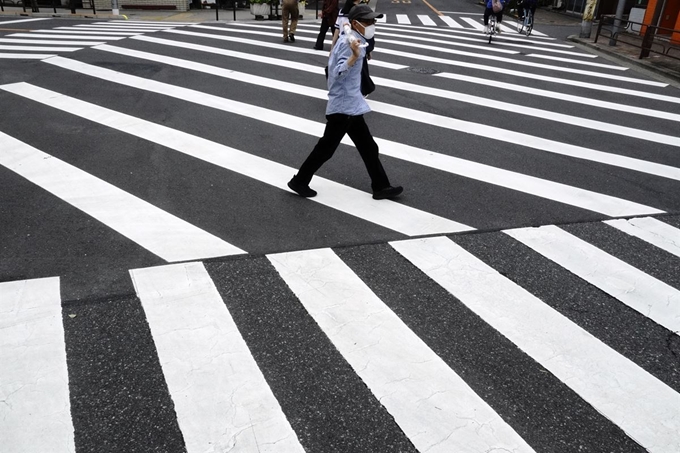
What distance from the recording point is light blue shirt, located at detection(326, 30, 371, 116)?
560 centimetres

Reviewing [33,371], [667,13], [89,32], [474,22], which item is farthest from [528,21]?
[33,371]

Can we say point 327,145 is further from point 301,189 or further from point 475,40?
point 475,40

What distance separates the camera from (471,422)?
3.28 m

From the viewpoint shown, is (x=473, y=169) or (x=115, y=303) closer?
(x=115, y=303)

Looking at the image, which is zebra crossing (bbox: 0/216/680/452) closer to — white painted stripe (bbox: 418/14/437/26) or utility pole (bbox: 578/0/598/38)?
utility pole (bbox: 578/0/598/38)

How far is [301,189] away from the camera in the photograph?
6.16m

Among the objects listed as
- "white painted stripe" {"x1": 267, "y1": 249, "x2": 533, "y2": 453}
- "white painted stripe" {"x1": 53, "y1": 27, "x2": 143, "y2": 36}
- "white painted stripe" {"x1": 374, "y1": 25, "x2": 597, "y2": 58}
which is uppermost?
"white painted stripe" {"x1": 374, "y1": 25, "x2": 597, "y2": 58}

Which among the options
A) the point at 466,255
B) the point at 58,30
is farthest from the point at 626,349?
the point at 58,30

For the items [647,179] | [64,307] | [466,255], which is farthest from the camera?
[647,179]

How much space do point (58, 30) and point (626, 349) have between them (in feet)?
63.1

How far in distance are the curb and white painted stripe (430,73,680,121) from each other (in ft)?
8.57

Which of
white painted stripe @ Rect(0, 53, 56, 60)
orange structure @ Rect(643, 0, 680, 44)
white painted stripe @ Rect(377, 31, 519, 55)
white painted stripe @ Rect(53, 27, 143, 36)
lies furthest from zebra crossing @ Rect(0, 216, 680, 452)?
orange structure @ Rect(643, 0, 680, 44)

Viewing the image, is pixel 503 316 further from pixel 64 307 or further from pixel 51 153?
pixel 51 153

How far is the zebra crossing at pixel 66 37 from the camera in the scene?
13922mm
